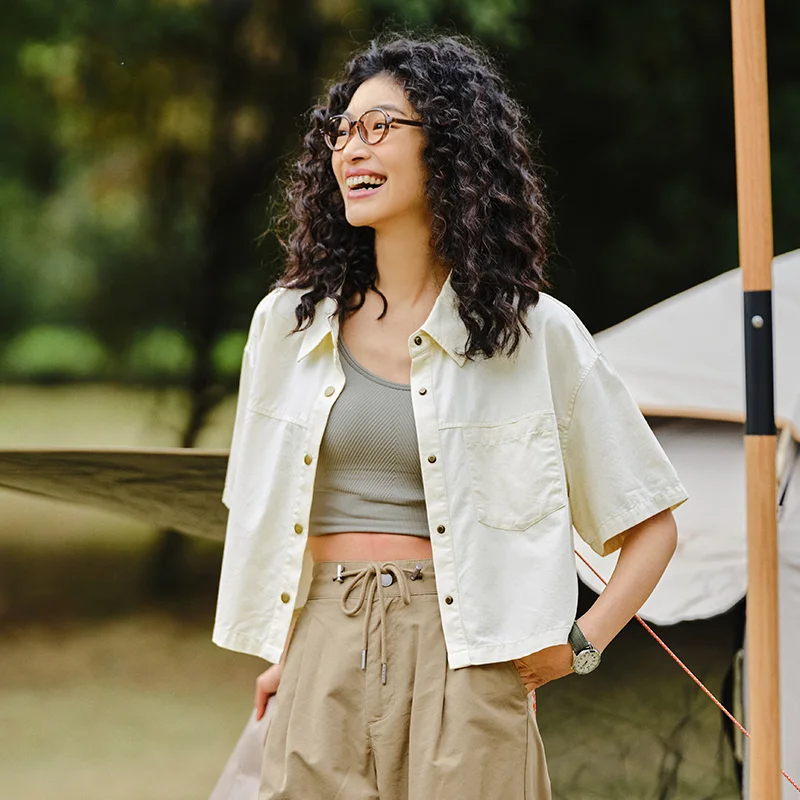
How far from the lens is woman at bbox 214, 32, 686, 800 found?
1.17m

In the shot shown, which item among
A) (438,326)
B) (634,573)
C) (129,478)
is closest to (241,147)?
(129,478)

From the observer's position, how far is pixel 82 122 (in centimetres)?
416

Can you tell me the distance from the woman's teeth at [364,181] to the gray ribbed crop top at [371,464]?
194 millimetres

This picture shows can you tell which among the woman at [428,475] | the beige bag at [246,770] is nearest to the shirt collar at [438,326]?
the woman at [428,475]

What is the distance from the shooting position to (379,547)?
1213 millimetres

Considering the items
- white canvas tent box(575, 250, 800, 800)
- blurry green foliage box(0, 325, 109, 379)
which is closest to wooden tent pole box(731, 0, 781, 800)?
white canvas tent box(575, 250, 800, 800)

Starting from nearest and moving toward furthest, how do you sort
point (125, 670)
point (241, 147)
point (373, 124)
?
point (373, 124) < point (125, 670) < point (241, 147)

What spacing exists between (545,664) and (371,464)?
0.25 metres

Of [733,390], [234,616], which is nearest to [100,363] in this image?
[733,390]

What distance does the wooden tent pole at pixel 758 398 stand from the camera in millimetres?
1021

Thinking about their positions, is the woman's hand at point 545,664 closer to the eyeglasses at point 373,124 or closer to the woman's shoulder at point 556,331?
the woman's shoulder at point 556,331

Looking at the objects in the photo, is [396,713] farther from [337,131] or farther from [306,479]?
[337,131]

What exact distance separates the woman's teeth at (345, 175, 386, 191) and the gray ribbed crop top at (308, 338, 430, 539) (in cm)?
19

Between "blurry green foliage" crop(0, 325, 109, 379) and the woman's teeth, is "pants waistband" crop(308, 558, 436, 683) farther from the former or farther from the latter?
"blurry green foliage" crop(0, 325, 109, 379)
